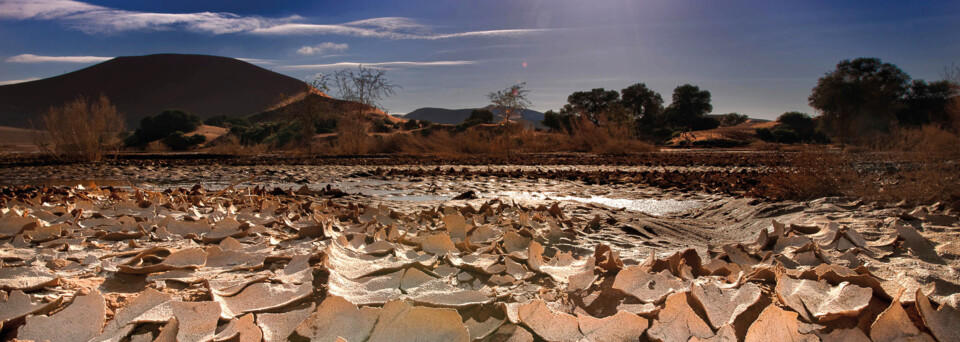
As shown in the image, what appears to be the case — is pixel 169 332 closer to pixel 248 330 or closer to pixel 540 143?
pixel 248 330

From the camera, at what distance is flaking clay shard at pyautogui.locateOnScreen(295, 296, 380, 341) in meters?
1.10

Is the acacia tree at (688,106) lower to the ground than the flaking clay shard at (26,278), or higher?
higher

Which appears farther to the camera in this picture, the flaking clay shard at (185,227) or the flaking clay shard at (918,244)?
the flaking clay shard at (185,227)

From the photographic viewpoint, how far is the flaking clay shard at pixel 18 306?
1.13m

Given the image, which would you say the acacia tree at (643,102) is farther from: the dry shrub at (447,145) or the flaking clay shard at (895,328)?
the flaking clay shard at (895,328)

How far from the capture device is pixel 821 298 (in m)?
1.21

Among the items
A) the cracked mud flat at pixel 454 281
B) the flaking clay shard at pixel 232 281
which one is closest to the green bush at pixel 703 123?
the cracked mud flat at pixel 454 281

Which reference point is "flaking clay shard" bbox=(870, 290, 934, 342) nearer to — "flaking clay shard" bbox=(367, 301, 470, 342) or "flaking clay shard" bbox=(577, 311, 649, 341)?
"flaking clay shard" bbox=(577, 311, 649, 341)

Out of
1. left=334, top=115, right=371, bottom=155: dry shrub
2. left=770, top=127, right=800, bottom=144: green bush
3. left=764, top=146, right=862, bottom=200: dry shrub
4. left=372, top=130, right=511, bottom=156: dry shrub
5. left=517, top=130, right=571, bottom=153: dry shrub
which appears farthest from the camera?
left=770, top=127, right=800, bottom=144: green bush

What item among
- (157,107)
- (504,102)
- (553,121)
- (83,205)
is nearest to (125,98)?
(157,107)

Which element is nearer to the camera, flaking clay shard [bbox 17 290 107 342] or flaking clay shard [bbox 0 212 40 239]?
flaking clay shard [bbox 17 290 107 342]

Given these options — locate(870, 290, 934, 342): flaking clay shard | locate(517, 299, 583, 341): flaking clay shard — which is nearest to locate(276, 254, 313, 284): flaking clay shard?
locate(517, 299, 583, 341): flaking clay shard

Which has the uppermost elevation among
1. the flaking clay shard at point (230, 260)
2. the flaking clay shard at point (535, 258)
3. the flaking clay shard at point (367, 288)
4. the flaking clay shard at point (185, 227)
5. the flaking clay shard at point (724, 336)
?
the flaking clay shard at point (724, 336)

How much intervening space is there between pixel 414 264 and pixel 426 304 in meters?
0.34
